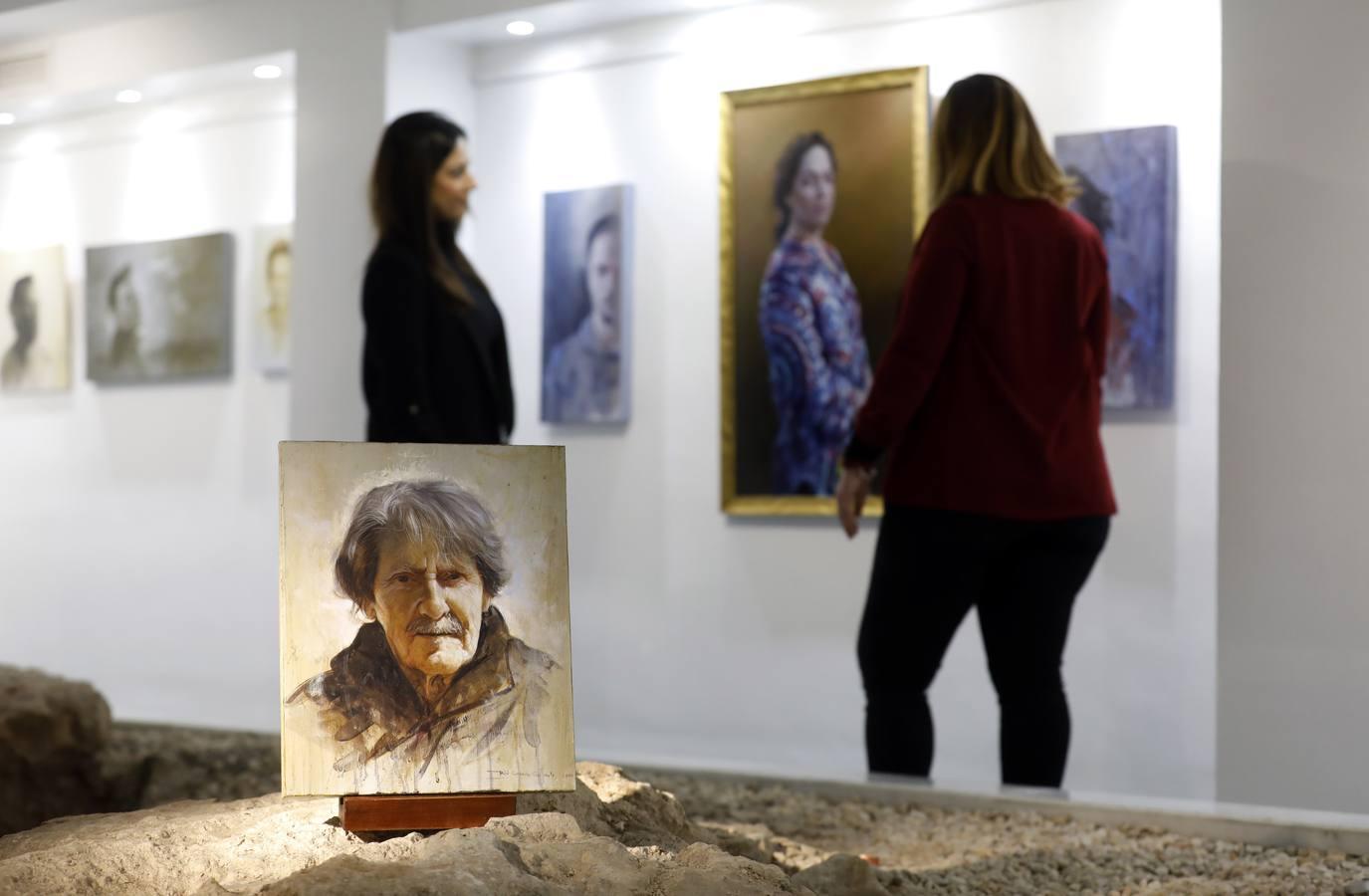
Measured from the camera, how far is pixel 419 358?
3.90 metres

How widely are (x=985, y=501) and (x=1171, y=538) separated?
199 cm

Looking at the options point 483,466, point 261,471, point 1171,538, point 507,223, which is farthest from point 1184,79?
point 261,471

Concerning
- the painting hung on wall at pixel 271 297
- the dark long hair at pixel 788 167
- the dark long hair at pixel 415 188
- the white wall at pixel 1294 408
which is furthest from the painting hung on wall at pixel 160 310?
the white wall at pixel 1294 408

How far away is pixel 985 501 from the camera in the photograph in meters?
3.18

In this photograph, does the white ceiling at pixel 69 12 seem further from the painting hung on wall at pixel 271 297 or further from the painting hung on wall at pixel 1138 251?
the painting hung on wall at pixel 1138 251

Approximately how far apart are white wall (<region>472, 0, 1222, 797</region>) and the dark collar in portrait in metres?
3.02

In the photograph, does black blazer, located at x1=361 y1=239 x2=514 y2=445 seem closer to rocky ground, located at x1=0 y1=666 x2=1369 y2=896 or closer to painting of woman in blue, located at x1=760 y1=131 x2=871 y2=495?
rocky ground, located at x1=0 y1=666 x2=1369 y2=896

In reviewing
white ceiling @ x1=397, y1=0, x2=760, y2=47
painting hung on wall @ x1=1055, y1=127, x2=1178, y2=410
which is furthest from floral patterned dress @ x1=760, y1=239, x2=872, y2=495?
white ceiling @ x1=397, y1=0, x2=760, y2=47

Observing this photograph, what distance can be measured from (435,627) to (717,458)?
3.92m

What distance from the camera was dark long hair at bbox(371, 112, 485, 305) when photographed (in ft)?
13.1

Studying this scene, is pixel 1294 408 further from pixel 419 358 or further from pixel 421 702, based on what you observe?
pixel 421 702

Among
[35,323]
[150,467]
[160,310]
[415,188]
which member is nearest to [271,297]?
[160,310]

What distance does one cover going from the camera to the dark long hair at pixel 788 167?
549 centimetres

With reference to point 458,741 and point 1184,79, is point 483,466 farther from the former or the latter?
point 1184,79
